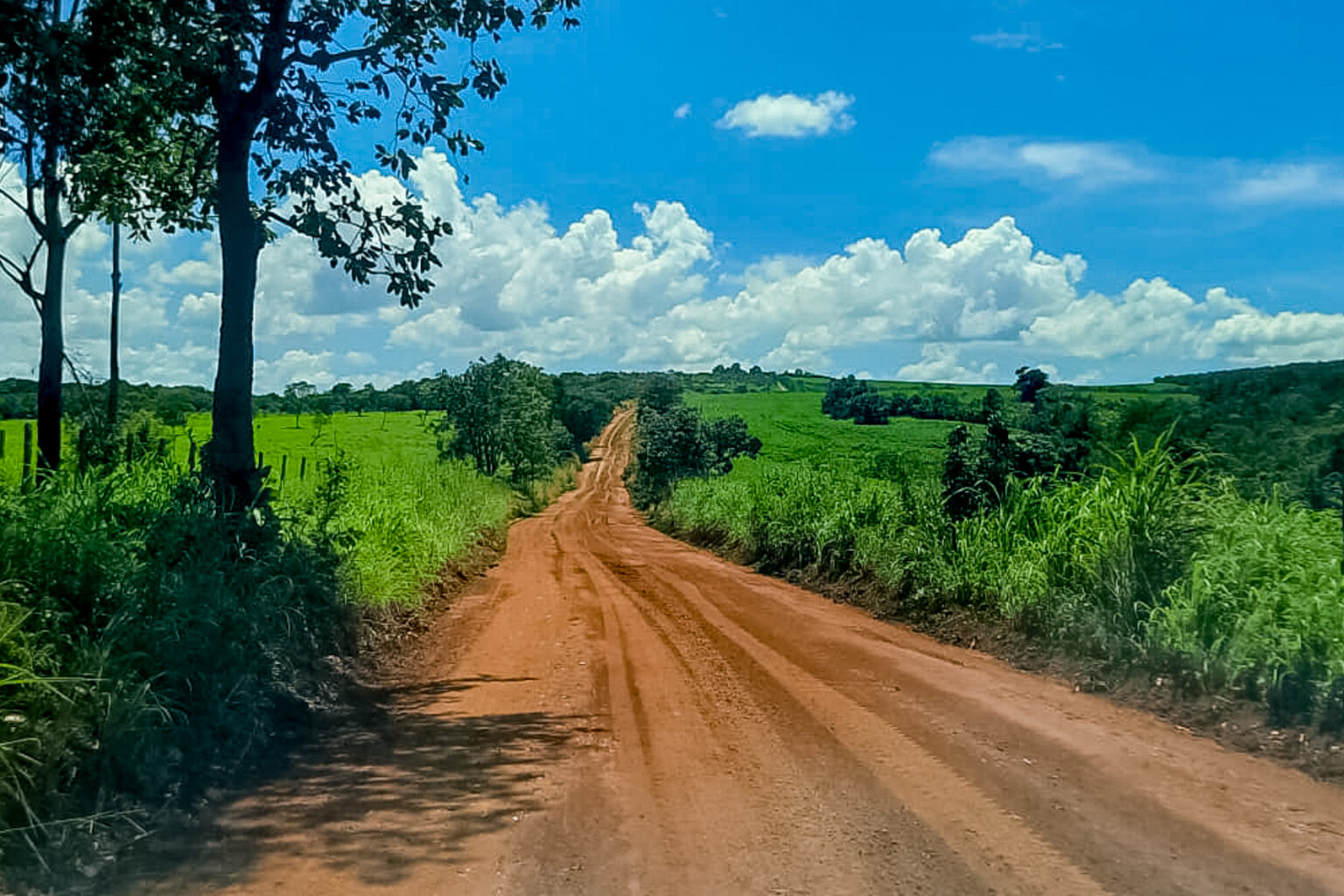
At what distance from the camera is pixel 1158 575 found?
9.48m

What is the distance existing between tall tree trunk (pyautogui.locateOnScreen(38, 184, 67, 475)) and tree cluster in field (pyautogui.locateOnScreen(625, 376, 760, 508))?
3240 centimetres

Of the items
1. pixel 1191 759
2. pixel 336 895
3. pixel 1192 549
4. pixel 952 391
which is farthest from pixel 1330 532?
pixel 952 391

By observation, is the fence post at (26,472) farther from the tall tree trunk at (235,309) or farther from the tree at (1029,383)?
the tree at (1029,383)

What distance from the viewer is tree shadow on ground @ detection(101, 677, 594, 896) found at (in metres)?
4.81

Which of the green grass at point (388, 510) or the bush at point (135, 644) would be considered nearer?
the bush at point (135, 644)

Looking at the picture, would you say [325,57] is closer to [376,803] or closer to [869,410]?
[376,803]

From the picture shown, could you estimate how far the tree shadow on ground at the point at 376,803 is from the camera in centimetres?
481

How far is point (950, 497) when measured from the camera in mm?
14422

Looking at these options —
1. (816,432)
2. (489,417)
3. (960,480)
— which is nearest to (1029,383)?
(960,480)

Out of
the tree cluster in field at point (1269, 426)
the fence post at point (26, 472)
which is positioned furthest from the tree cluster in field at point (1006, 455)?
the fence post at point (26, 472)

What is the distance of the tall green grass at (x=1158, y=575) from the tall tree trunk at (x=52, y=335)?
13.3m

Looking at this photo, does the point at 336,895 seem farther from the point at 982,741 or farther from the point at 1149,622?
the point at 1149,622

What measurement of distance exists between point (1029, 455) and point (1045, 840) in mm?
9456

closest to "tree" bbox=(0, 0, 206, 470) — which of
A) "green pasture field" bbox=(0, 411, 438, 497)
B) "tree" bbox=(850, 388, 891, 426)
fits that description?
"green pasture field" bbox=(0, 411, 438, 497)
